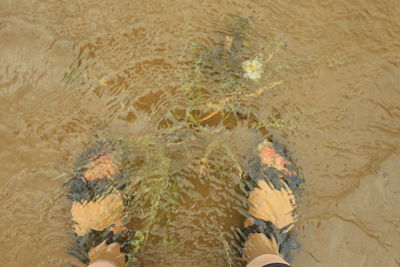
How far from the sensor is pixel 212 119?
222 centimetres

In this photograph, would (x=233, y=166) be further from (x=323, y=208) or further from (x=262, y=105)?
(x=323, y=208)

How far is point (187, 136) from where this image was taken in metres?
2.20

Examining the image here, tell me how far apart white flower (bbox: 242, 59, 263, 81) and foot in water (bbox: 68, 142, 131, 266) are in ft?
3.35

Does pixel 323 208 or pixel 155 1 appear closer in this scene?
pixel 323 208

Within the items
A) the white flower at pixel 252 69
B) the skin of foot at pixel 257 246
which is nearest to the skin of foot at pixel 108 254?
the skin of foot at pixel 257 246

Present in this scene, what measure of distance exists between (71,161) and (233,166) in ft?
3.49

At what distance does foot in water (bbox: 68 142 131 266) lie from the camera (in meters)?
2.12

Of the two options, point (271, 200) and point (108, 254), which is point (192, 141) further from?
point (108, 254)

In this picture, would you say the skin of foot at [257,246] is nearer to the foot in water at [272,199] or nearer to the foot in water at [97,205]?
the foot in water at [272,199]

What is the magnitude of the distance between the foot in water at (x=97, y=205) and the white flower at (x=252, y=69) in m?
1.02

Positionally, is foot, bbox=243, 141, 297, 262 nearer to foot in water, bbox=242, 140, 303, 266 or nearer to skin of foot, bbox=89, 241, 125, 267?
foot in water, bbox=242, 140, 303, 266

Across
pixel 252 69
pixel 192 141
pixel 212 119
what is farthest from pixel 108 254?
pixel 252 69

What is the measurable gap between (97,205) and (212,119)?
943 mm

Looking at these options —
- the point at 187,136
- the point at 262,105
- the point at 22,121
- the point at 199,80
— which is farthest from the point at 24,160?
the point at 262,105
